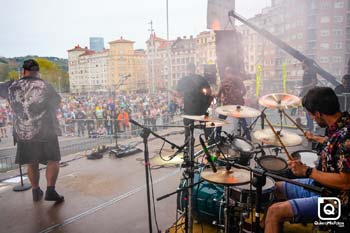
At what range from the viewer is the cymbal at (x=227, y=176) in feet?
6.68

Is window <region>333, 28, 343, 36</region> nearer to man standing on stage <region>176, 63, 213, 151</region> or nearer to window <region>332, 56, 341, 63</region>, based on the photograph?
window <region>332, 56, 341, 63</region>

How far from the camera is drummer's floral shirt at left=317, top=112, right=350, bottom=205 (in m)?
1.67

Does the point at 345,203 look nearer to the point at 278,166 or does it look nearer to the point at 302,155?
the point at 278,166

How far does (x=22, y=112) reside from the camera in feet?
11.6

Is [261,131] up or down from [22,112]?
down

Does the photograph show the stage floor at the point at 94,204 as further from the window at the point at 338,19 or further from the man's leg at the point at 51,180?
the window at the point at 338,19

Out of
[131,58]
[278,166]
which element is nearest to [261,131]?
[278,166]

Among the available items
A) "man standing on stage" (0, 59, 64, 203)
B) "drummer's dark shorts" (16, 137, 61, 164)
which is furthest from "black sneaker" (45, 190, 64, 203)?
"drummer's dark shorts" (16, 137, 61, 164)

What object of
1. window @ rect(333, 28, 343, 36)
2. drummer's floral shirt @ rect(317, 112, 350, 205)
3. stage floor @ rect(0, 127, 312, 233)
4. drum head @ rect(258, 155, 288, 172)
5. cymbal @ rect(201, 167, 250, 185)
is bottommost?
stage floor @ rect(0, 127, 312, 233)

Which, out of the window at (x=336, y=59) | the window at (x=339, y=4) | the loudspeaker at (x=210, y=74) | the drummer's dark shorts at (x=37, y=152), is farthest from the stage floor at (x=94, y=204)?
the window at (x=339, y=4)

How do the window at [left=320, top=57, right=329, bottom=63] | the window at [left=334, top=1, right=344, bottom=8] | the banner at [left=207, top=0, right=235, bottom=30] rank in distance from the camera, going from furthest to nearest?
the window at [left=320, top=57, right=329, bottom=63]
the window at [left=334, top=1, right=344, bottom=8]
the banner at [left=207, top=0, right=235, bottom=30]

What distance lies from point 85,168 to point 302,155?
12.7 feet

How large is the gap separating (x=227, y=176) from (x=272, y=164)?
0.77 meters

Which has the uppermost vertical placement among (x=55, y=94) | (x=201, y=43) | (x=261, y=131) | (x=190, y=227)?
(x=201, y=43)
